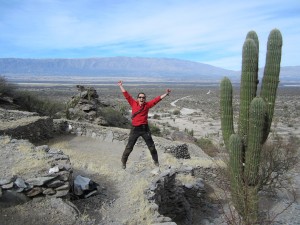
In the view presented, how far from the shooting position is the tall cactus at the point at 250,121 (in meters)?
10.3

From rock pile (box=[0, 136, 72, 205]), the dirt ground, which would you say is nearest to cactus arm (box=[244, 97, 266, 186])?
the dirt ground

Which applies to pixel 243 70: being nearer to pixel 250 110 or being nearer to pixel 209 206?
pixel 250 110

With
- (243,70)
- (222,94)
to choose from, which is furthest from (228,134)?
(243,70)

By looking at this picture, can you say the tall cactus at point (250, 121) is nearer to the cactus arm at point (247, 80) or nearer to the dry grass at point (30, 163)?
the cactus arm at point (247, 80)

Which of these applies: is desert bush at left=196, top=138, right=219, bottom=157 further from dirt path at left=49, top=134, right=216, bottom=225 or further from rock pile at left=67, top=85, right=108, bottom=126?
dirt path at left=49, top=134, right=216, bottom=225

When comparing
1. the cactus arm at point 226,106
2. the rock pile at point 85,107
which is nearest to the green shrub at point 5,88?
the rock pile at point 85,107

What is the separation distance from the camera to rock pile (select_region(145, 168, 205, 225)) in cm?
900

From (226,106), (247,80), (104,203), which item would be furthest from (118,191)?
(247,80)

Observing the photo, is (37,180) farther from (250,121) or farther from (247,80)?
(247,80)

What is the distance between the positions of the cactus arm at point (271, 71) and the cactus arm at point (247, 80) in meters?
0.33

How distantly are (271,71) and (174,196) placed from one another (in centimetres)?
426

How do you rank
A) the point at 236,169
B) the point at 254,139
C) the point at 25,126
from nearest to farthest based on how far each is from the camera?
the point at 254,139
the point at 236,169
the point at 25,126

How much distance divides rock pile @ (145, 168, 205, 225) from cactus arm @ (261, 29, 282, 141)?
8.73 feet

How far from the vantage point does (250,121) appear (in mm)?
10320
